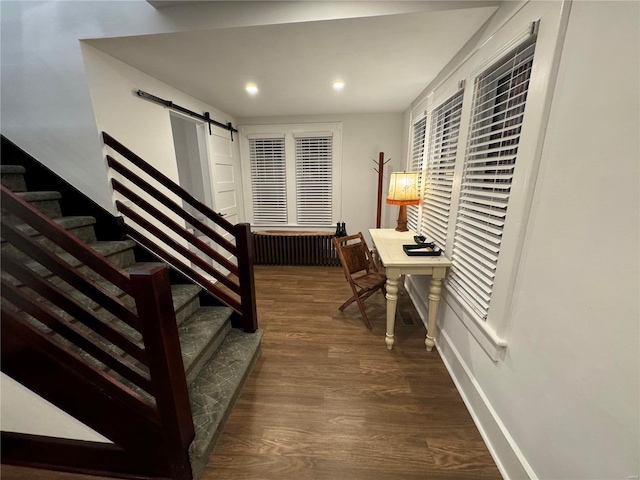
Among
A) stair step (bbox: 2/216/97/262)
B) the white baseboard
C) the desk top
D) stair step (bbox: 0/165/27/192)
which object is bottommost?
the white baseboard

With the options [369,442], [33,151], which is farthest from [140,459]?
[33,151]

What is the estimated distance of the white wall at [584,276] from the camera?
0.66 m

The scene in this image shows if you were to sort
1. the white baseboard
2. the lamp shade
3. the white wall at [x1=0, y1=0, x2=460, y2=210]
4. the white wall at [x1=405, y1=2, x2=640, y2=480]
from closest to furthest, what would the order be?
the white wall at [x1=405, y1=2, x2=640, y2=480]
the white baseboard
the white wall at [x1=0, y1=0, x2=460, y2=210]
the lamp shade

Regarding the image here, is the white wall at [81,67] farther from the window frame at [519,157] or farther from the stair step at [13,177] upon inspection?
the window frame at [519,157]

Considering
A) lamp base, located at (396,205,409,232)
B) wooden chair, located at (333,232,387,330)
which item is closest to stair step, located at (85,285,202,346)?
wooden chair, located at (333,232,387,330)

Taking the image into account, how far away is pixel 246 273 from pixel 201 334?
50 cm

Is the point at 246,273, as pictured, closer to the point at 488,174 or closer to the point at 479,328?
the point at 479,328

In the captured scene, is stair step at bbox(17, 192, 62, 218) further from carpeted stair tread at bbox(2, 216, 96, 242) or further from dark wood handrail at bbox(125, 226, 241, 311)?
dark wood handrail at bbox(125, 226, 241, 311)

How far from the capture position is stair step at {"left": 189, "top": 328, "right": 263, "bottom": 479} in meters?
1.16

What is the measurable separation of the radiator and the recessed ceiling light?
78.0 inches

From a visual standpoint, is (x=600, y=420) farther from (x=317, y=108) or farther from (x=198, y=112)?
(x=198, y=112)

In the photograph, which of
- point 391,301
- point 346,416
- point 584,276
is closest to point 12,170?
point 346,416

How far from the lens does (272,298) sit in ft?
9.34

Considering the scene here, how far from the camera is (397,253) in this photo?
6.56 feet
